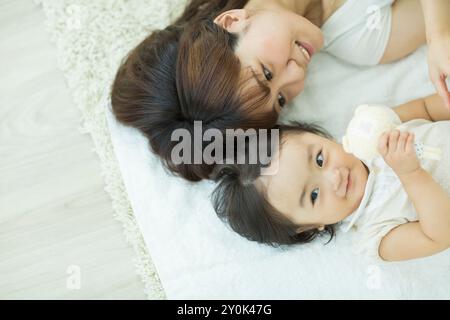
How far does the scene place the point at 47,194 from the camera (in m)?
1.28

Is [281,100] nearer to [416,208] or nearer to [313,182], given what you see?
[313,182]

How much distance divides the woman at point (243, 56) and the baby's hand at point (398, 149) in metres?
0.19

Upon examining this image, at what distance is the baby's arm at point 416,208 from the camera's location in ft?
2.88

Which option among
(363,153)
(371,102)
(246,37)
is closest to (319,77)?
(371,102)

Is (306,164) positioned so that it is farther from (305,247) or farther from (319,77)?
(319,77)

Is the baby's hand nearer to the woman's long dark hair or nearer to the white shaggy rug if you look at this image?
the woman's long dark hair

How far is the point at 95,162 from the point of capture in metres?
1.30

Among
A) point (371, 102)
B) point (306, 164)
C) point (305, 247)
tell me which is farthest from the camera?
point (371, 102)

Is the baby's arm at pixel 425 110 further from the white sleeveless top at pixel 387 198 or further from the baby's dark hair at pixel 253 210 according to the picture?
the baby's dark hair at pixel 253 210

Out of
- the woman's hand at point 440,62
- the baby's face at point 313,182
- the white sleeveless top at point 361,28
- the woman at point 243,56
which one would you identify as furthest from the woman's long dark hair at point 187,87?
the woman's hand at point 440,62

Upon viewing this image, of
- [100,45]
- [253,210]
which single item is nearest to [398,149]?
[253,210]

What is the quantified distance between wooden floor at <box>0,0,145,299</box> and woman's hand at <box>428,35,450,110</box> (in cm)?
78
